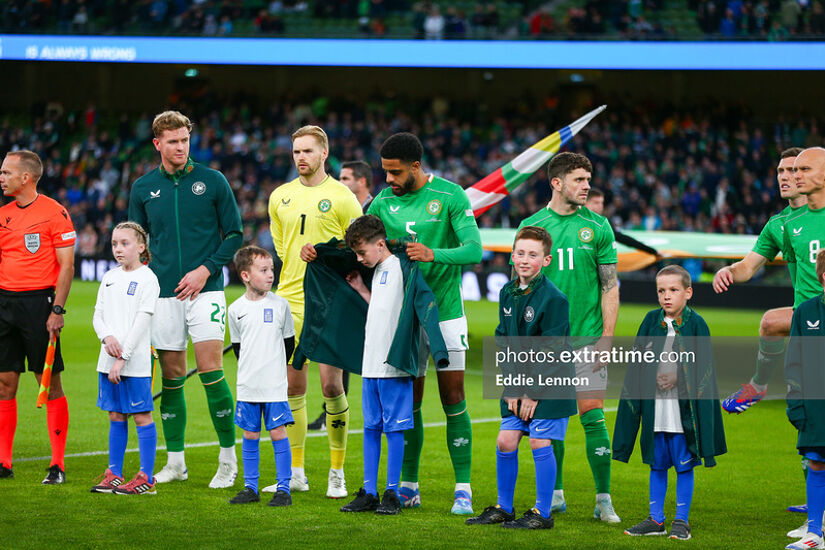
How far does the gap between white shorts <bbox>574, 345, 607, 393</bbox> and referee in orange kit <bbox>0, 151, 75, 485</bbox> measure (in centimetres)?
336

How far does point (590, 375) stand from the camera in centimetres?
610

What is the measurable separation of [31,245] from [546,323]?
11.6 feet

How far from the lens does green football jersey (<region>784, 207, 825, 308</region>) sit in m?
6.25

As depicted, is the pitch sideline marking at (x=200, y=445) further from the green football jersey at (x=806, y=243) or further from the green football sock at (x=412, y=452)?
the green football jersey at (x=806, y=243)

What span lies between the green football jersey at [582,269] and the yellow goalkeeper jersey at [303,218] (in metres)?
1.24

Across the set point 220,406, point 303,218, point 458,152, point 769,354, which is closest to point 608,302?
point 769,354

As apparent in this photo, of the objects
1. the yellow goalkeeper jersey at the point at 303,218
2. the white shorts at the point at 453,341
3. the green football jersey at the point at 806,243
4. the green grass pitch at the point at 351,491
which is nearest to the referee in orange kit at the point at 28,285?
the green grass pitch at the point at 351,491

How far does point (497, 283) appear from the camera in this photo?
2214 cm

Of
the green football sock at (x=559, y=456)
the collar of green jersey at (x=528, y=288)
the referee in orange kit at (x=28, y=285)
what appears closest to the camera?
the collar of green jersey at (x=528, y=288)

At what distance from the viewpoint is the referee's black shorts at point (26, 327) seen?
7.00 m

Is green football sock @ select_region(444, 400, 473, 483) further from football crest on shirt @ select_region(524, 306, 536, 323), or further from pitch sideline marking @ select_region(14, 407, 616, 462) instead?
pitch sideline marking @ select_region(14, 407, 616, 462)

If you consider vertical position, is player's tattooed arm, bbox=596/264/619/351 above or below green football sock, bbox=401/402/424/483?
above

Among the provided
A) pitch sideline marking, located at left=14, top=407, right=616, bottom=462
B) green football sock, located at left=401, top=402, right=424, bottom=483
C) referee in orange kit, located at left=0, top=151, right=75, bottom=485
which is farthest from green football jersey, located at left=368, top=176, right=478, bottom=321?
pitch sideline marking, located at left=14, top=407, right=616, bottom=462

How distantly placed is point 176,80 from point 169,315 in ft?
87.8
